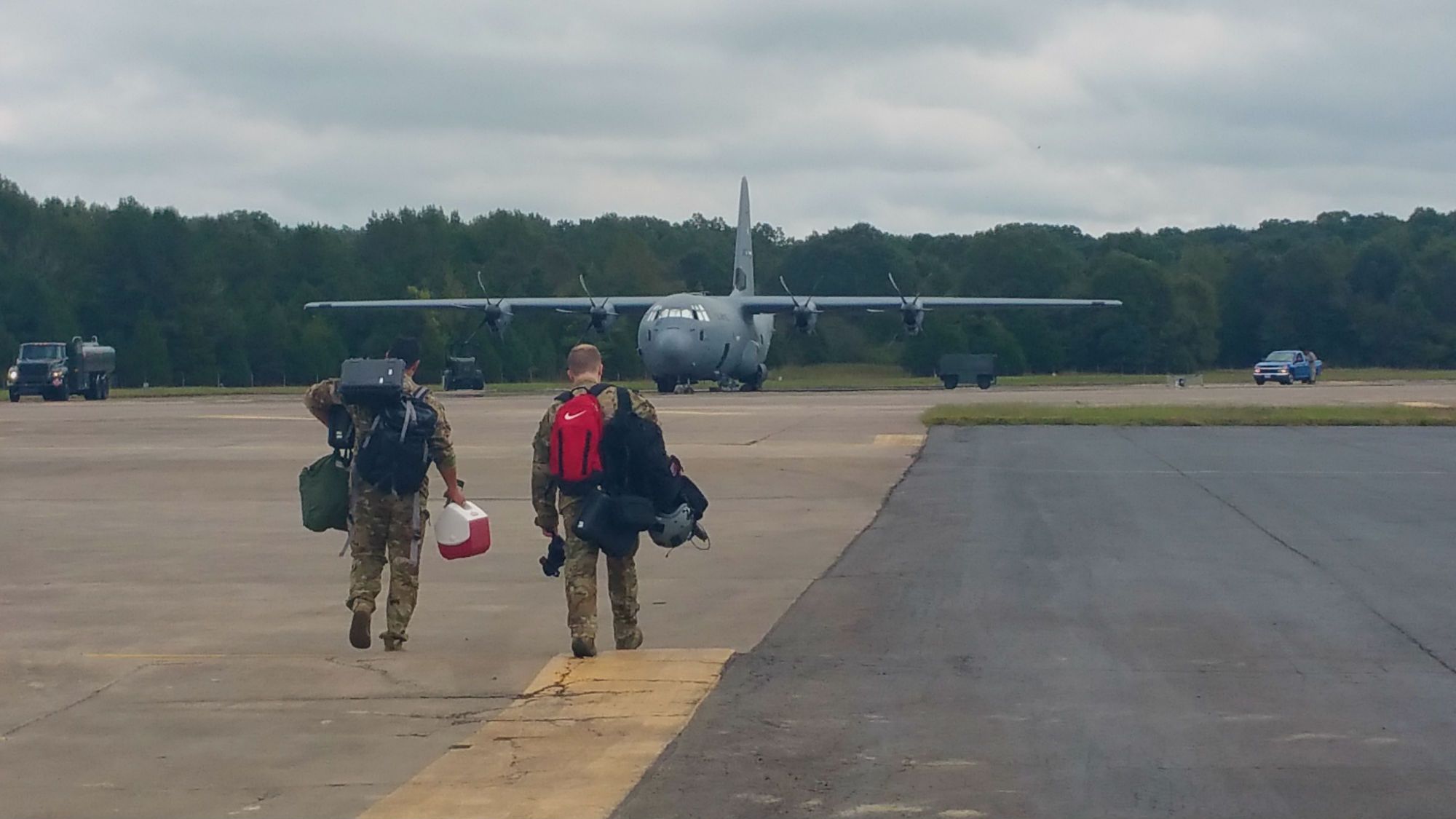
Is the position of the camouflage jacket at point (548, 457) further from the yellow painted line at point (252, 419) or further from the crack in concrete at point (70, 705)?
the yellow painted line at point (252, 419)

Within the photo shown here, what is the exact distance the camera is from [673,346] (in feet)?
171

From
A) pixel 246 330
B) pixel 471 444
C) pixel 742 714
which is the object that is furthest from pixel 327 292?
pixel 742 714

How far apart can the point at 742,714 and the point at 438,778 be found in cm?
161

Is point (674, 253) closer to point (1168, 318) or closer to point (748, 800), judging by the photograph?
point (1168, 318)

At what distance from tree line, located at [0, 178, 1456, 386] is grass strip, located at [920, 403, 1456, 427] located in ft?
139

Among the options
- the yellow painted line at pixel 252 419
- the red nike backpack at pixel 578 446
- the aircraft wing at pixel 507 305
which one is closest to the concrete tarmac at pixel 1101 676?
the red nike backpack at pixel 578 446

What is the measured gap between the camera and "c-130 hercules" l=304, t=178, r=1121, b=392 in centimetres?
5269

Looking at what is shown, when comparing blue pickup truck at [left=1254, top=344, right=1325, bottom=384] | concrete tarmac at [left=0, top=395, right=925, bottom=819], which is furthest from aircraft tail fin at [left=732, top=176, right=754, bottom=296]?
concrete tarmac at [left=0, top=395, right=925, bottom=819]

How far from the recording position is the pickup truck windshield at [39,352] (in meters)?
54.9

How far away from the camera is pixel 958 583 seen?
11734mm

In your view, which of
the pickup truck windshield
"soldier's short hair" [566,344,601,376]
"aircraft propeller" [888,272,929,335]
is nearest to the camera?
"soldier's short hair" [566,344,601,376]

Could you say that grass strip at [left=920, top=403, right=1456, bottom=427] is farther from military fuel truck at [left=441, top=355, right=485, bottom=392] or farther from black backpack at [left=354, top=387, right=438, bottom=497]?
military fuel truck at [left=441, top=355, right=485, bottom=392]

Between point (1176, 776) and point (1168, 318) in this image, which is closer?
point (1176, 776)

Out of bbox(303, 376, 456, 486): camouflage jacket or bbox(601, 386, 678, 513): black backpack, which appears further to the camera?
bbox(303, 376, 456, 486): camouflage jacket
